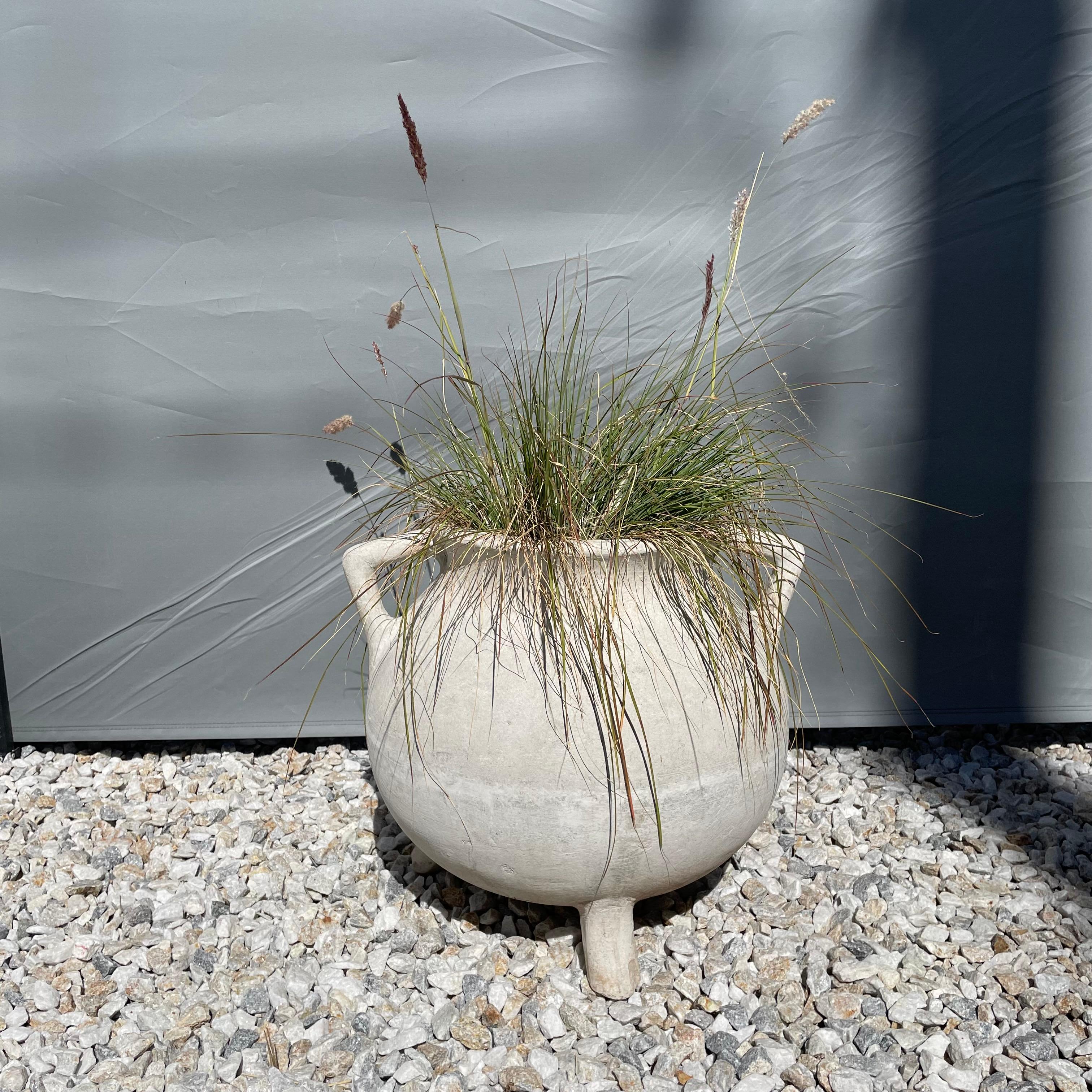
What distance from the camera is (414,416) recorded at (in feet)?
7.54

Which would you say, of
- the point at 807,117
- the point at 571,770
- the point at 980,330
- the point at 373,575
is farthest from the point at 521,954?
the point at 980,330

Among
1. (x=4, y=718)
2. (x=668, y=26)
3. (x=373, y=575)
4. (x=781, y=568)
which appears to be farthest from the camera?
(x=4, y=718)

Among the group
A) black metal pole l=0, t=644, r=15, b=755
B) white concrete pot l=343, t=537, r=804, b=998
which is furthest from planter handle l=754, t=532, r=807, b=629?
black metal pole l=0, t=644, r=15, b=755

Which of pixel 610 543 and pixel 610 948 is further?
pixel 610 948

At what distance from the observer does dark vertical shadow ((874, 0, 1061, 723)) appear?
2148 millimetres

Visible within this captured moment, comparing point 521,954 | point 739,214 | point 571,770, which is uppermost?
point 739,214

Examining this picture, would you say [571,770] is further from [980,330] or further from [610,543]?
[980,330]

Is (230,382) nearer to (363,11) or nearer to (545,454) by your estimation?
(363,11)

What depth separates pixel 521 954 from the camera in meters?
1.70

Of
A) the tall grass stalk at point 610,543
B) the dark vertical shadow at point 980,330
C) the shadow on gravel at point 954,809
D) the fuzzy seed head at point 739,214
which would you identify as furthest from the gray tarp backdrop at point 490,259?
the fuzzy seed head at point 739,214

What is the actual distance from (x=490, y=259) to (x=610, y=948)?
5.09 ft

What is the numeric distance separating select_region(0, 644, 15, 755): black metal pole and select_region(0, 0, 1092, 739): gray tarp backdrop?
4 centimetres

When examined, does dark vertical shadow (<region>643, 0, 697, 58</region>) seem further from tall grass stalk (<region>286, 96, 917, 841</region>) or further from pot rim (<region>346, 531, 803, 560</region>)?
pot rim (<region>346, 531, 803, 560</region>)

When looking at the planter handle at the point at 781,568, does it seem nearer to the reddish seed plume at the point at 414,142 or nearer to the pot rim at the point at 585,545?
the pot rim at the point at 585,545
